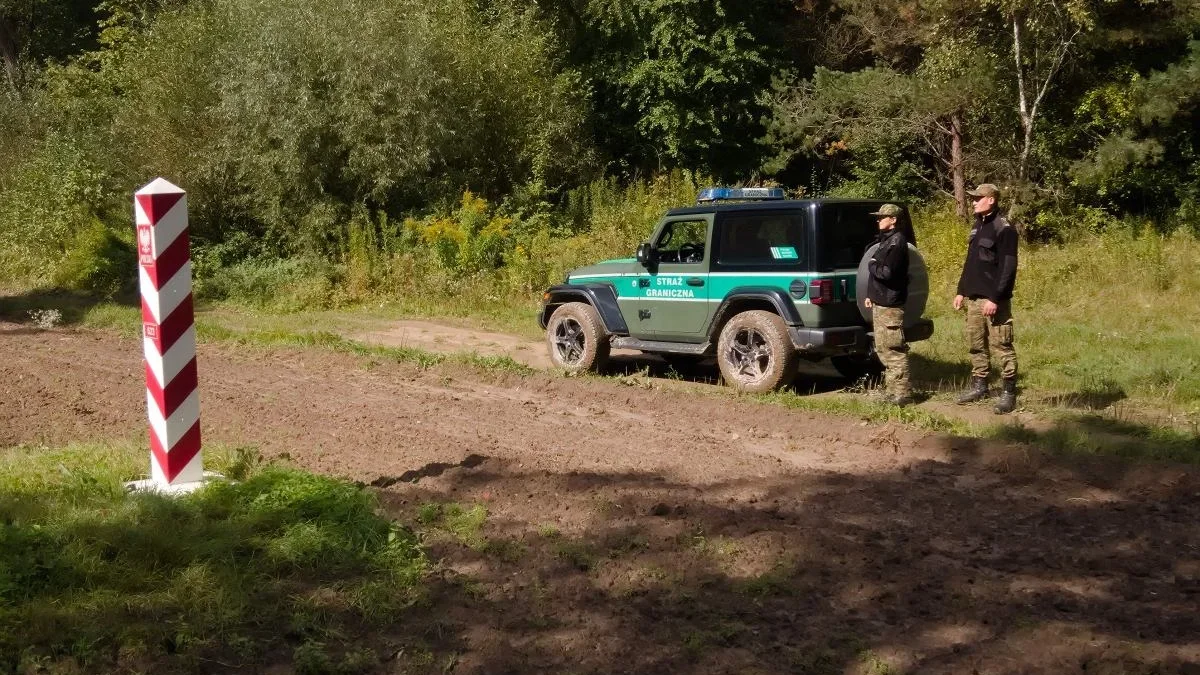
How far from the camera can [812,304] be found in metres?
10.7

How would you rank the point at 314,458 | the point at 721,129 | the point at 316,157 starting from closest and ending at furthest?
the point at 314,458 < the point at 316,157 < the point at 721,129

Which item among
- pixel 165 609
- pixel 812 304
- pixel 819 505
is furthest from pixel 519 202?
pixel 165 609

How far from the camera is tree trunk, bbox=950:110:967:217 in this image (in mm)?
22047

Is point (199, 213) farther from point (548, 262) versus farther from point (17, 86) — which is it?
point (17, 86)

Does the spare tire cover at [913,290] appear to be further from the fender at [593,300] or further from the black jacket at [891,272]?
the fender at [593,300]

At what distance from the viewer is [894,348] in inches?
404

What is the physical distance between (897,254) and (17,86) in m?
30.6

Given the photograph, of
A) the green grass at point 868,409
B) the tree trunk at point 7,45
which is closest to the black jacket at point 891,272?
the green grass at point 868,409

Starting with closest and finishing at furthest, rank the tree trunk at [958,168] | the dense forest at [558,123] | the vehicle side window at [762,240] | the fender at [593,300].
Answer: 1. the vehicle side window at [762,240]
2. the fender at [593,300]
3. the dense forest at [558,123]
4. the tree trunk at [958,168]

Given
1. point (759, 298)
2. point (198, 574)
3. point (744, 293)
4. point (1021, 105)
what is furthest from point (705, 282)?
point (1021, 105)

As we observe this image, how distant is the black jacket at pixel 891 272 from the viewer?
33.5 ft

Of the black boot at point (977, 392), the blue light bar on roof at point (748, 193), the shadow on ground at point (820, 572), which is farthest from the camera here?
Result: the blue light bar on roof at point (748, 193)

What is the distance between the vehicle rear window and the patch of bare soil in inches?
70.1

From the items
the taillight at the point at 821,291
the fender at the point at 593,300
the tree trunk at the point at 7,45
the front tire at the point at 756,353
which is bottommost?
the front tire at the point at 756,353
